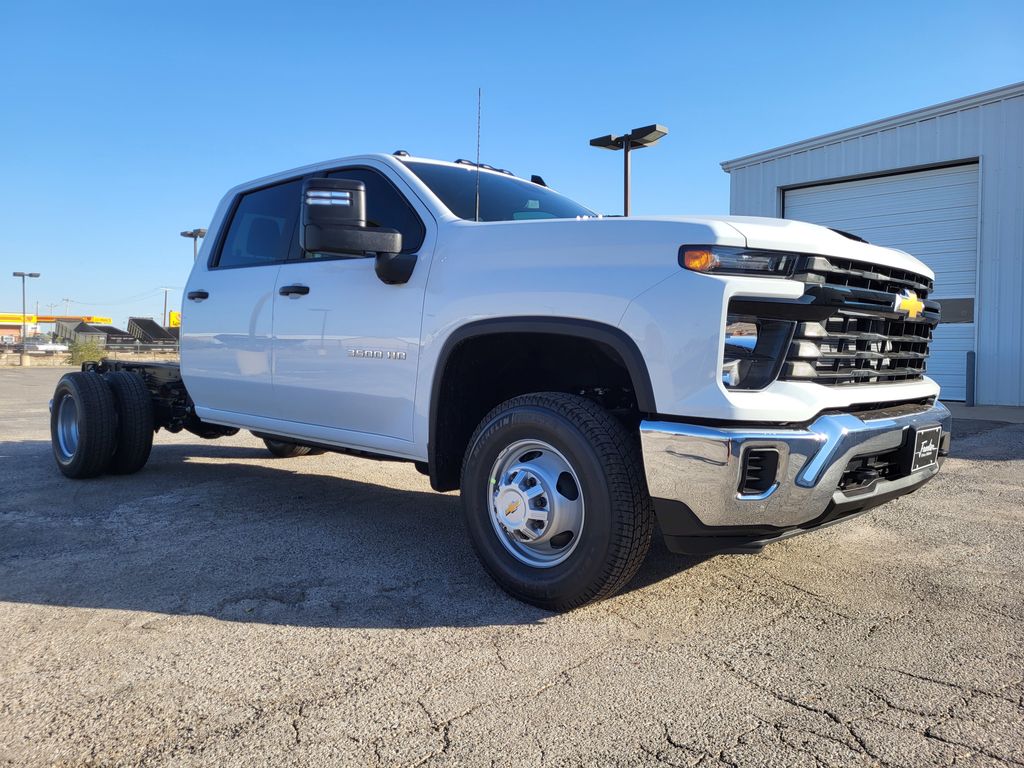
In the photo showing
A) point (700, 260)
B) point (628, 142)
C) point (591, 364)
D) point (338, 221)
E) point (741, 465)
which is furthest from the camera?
point (628, 142)

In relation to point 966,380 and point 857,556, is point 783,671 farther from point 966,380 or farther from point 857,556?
point 966,380

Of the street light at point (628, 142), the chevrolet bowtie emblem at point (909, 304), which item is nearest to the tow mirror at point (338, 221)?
the chevrolet bowtie emblem at point (909, 304)

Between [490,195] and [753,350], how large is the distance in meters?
1.93

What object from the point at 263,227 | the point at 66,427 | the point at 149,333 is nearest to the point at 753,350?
the point at 263,227

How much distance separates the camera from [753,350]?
2.70m

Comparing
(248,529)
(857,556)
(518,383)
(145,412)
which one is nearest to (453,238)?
(518,383)

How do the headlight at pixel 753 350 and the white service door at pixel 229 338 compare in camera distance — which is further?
the white service door at pixel 229 338

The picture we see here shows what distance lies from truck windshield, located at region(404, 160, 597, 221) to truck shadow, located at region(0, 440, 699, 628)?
1716 mm

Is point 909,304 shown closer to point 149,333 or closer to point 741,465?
point 741,465

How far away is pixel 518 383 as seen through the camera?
12.6 feet

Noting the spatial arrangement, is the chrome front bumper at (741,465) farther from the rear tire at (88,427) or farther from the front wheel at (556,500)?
the rear tire at (88,427)

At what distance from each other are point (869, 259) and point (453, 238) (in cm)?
172

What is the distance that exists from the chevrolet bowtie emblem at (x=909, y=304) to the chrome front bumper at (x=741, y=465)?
0.64 m

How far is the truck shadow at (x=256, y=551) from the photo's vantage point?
10.2 feet
